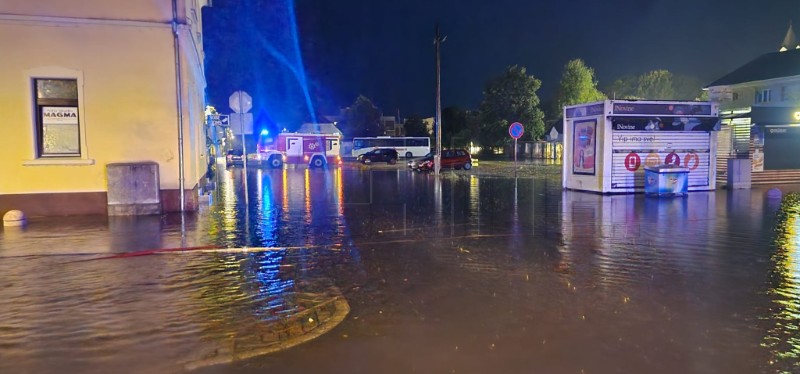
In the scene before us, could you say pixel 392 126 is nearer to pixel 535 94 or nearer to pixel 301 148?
pixel 535 94

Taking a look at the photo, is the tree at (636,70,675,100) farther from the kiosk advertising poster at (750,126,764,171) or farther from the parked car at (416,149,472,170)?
the kiosk advertising poster at (750,126,764,171)

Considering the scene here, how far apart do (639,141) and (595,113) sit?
1754 mm

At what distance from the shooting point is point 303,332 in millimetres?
5414

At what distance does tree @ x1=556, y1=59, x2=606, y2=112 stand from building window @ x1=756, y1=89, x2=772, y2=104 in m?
12.9

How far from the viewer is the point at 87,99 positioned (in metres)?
13.2

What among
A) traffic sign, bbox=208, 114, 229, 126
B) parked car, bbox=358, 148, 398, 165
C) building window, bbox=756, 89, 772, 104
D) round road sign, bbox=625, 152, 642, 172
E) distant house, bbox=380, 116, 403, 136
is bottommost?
round road sign, bbox=625, 152, 642, 172

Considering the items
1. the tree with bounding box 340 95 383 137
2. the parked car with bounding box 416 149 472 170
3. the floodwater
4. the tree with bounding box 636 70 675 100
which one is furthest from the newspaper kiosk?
the tree with bounding box 340 95 383 137

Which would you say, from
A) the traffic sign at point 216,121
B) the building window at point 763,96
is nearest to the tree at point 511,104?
the building window at point 763,96

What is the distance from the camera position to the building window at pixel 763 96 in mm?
46406

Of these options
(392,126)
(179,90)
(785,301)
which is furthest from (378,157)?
(392,126)

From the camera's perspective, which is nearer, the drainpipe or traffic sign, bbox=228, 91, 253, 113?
the drainpipe

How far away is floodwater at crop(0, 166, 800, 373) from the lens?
15.7ft

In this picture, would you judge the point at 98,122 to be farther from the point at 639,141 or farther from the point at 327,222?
the point at 639,141

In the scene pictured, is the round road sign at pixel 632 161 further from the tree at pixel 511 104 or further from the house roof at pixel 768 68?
the tree at pixel 511 104
